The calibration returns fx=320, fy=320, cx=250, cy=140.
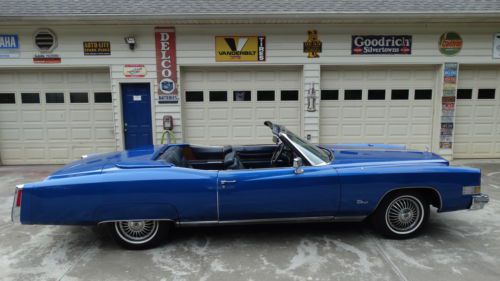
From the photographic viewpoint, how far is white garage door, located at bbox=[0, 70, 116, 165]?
25.9ft

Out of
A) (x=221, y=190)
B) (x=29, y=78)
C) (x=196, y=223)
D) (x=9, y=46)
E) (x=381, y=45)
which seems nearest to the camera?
(x=221, y=190)

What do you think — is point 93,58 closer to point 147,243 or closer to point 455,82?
point 147,243

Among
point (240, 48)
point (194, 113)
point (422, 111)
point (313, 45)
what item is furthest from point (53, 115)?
point (422, 111)

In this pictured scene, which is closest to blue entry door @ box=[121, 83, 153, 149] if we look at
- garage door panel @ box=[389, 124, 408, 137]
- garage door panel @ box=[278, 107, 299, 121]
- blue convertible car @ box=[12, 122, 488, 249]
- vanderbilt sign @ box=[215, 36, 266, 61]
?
vanderbilt sign @ box=[215, 36, 266, 61]

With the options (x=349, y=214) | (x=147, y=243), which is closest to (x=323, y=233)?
(x=349, y=214)

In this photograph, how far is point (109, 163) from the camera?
11.7 ft

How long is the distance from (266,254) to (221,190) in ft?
2.72

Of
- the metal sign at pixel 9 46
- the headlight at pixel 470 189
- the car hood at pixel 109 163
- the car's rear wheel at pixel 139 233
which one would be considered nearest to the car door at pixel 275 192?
the car's rear wheel at pixel 139 233

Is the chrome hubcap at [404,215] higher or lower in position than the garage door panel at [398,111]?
lower

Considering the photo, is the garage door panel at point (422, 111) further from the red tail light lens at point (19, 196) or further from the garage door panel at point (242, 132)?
the red tail light lens at point (19, 196)

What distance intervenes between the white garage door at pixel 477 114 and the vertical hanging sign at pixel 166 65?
708 centimetres

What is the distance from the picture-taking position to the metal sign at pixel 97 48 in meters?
7.58

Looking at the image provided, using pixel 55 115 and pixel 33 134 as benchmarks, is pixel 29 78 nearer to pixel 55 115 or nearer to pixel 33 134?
pixel 55 115

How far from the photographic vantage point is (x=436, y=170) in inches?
138
